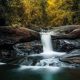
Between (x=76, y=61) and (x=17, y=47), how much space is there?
637 cm

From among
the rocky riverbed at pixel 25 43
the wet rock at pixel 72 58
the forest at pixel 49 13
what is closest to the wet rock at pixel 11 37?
the rocky riverbed at pixel 25 43

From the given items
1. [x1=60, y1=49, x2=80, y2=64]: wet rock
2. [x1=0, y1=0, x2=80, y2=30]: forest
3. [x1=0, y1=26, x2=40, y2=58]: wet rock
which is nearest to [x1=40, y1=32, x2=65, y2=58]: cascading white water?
[x1=0, y1=26, x2=40, y2=58]: wet rock

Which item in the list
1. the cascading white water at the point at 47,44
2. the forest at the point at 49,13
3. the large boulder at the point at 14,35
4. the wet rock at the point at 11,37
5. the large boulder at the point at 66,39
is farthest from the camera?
the forest at the point at 49,13

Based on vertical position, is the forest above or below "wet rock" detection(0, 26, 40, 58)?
above

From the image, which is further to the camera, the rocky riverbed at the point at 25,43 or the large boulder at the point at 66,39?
the large boulder at the point at 66,39

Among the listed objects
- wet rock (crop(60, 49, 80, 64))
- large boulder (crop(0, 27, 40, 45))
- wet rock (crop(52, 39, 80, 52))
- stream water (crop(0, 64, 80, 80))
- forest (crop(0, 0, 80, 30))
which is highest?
forest (crop(0, 0, 80, 30))

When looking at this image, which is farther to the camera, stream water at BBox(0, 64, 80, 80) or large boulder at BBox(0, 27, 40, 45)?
large boulder at BBox(0, 27, 40, 45)

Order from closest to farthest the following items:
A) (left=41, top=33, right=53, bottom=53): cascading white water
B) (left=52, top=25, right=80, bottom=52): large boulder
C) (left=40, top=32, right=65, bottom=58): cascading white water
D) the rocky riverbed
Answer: the rocky riverbed, (left=52, top=25, right=80, bottom=52): large boulder, (left=40, top=32, right=65, bottom=58): cascading white water, (left=41, top=33, right=53, bottom=53): cascading white water

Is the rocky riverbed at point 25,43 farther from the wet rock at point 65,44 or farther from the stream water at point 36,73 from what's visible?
the stream water at point 36,73

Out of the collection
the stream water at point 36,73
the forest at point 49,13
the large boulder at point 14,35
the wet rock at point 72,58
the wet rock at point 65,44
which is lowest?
the stream water at point 36,73

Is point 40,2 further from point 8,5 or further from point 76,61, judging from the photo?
point 76,61

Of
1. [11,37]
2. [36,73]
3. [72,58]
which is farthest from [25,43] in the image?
[36,73]

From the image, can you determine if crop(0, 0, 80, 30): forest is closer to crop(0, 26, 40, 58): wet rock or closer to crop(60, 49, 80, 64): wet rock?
crop(0, 26, 40, 58): wet rock

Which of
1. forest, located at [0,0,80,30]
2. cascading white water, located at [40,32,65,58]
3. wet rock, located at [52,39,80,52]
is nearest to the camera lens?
wet rock, located at [52,39,80,52]
